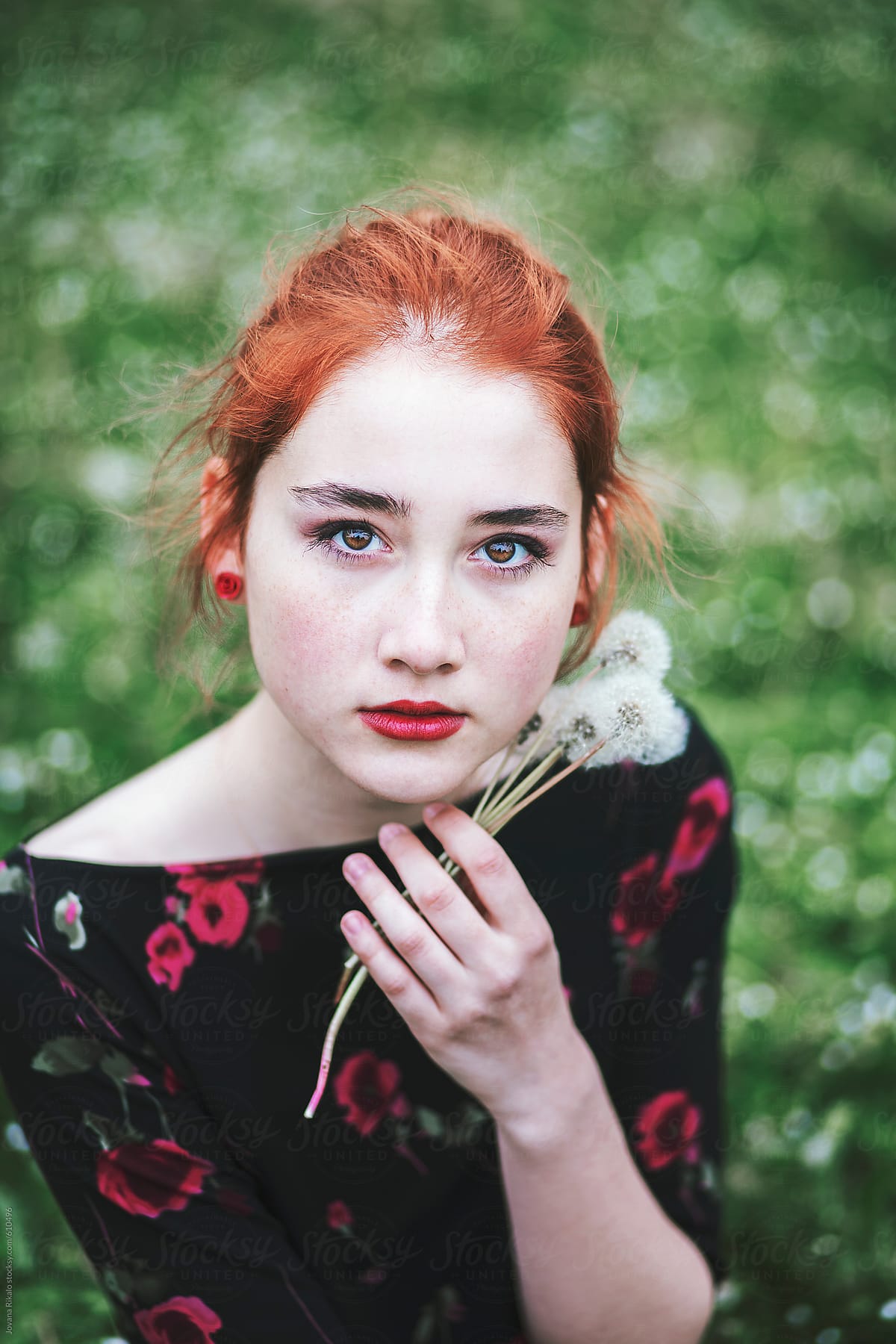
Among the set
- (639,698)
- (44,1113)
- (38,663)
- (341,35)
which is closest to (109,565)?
(38,663)

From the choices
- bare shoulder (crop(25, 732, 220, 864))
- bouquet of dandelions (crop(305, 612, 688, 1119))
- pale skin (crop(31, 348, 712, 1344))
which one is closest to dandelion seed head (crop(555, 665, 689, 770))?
bouquet of dandelions (crop(305, 612, 688, 1119))

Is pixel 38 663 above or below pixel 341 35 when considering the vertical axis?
below

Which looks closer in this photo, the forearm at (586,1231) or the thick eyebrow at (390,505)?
the thick eyebrow at (390,505)

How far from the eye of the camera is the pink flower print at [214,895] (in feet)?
6.53

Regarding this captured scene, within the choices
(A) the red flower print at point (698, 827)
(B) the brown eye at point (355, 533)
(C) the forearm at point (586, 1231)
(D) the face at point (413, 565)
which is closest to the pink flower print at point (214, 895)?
(D) the face at point (413, 565)

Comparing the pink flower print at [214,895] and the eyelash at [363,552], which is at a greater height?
the eyelash at [363,552]

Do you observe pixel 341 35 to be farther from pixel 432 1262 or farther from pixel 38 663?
pixel 432 1262

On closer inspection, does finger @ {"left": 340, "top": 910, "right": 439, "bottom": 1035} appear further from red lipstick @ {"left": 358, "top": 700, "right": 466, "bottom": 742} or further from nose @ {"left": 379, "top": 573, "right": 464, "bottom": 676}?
nose @ {"left": 379, "top": 573, "right": 464, "bottom": 676}

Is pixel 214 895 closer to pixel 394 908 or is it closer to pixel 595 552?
pixel 394 908

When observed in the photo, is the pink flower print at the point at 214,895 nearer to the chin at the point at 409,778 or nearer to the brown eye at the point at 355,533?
the chin at the point at 409,778

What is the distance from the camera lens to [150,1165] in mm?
1892

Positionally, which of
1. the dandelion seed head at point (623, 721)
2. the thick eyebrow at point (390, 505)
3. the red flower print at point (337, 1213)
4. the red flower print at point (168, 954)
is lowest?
the red flower print at point (337, 1213)

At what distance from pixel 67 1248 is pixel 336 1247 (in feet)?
3.06

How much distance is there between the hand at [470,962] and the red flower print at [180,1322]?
1.84 ft
